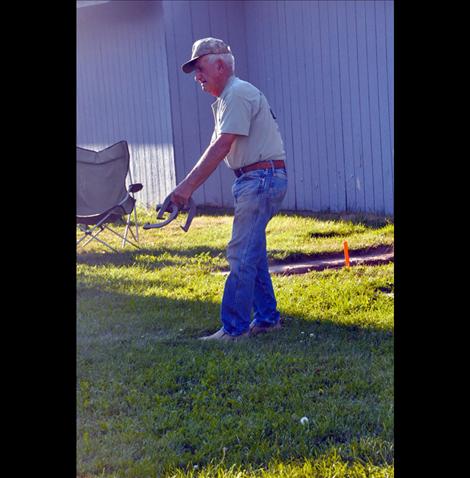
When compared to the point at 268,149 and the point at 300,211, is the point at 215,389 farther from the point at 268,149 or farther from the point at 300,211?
the point at 300,211

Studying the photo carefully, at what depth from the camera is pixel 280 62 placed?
12.6 meters

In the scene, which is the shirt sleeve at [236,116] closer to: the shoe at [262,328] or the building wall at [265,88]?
the shoe at [262,328]

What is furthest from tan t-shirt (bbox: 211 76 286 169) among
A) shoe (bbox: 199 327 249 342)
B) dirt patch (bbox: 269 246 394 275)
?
dirt patch (bbox: 269 246 394 275)

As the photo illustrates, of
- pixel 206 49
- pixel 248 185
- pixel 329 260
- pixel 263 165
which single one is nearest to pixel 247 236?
pixel 248 185

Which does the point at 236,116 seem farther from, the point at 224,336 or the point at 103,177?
the point at 103,177

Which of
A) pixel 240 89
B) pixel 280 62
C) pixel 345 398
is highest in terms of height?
pixel 280 62

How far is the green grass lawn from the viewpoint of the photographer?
3.41 meters

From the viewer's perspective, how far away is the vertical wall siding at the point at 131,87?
1330 centimetres

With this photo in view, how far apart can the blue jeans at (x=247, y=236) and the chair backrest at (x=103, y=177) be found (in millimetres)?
4508

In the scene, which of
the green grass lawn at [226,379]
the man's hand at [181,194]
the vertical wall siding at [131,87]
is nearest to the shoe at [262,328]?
the green grass lawn at [226,379]

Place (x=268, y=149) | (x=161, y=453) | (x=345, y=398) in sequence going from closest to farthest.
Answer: (x=161, y=453) → (x=345, y=398) → (x=268, y=149)
